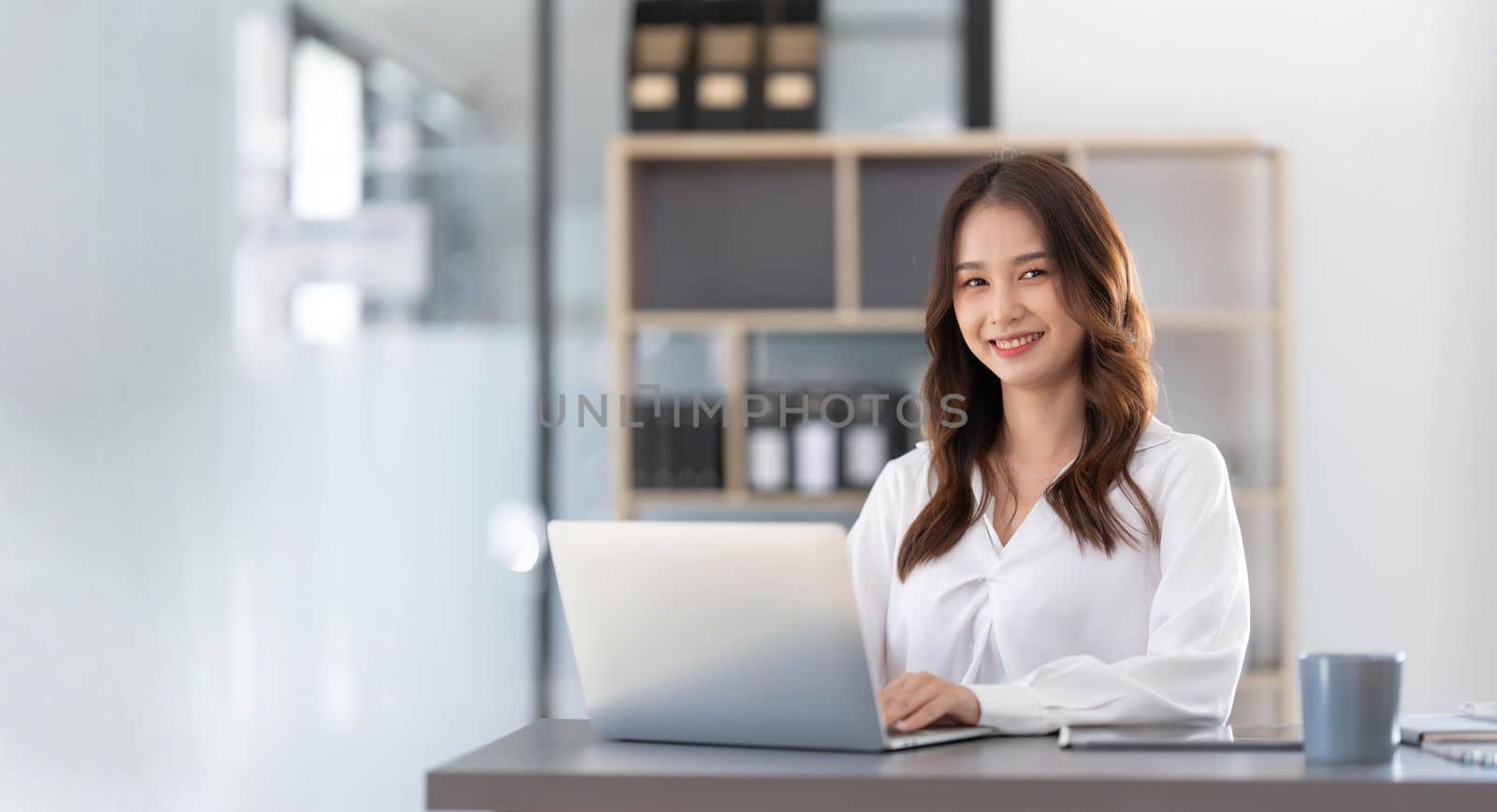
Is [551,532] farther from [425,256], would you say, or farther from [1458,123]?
[1458,123]

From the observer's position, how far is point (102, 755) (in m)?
2.59

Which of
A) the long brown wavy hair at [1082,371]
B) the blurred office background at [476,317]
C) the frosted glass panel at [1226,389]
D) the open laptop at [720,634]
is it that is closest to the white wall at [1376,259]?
the blurred office background at [476,317]

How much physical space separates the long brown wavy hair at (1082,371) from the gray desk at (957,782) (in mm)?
601

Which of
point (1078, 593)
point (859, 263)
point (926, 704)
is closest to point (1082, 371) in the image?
point (1078, 593)

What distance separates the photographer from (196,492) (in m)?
2.83

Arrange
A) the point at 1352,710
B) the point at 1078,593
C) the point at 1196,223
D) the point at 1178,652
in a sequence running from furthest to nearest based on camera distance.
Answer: the point at 1196,223 < the point at 1078,593 < the point at 1178,652 < the point at 1352,710

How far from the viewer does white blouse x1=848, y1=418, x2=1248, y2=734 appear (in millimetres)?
1591

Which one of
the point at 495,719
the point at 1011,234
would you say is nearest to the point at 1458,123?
the point at 1011,234

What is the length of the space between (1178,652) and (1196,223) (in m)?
2.26

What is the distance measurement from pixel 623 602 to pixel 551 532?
0.30ft

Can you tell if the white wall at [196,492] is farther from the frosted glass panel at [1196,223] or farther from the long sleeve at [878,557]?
the frosted glass panel at [1196,223]

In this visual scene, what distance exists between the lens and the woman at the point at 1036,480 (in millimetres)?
1782

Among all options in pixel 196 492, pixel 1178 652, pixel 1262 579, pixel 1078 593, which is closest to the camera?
pixel 1178 652

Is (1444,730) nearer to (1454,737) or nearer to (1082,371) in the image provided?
(1454,737)
